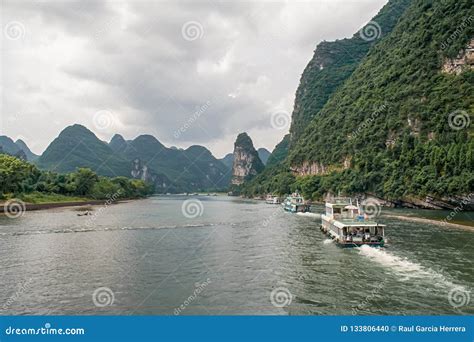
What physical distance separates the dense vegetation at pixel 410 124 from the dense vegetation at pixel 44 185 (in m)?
90.4

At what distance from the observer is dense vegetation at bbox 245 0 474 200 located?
314ft

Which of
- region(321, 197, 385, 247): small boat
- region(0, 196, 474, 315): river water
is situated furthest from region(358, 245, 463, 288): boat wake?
region(321, 197, 385, 247): small boat

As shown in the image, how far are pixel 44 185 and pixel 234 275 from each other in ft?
375

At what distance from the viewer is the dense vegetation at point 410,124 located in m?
95.8

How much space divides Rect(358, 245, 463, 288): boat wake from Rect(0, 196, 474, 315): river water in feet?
0.26

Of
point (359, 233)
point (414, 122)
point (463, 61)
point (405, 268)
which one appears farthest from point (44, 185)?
point (463, 61)

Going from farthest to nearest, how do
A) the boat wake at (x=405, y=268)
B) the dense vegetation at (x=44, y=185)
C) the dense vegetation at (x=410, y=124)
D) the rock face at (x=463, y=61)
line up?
1. the rock face at (x=463, y=61)
2. the dense vegetation at (x=44, y=185)
3. the dense vegetation at (x=410, y=124)
4. the boat wake at (x=405, y=268)

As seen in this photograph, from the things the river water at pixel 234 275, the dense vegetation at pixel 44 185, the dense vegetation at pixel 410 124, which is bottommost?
the river water at pixel 234 275

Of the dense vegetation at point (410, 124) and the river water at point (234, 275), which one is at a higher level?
the dense vegetation at point (410, 124)

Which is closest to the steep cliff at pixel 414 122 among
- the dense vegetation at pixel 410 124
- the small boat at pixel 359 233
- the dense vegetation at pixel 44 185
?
the dense vegetation at pixel 410 124

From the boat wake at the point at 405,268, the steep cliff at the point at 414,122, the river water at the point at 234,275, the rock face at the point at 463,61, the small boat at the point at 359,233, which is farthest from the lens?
the rock face at the point at 463,61

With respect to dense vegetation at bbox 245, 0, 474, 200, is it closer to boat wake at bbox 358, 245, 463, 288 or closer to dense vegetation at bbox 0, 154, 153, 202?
boat wake at bbox 358, 245, 463, 288

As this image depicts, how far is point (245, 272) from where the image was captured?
29.3 m

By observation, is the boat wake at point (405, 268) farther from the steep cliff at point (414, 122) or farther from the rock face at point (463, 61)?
the rock face at point (463, 61)
